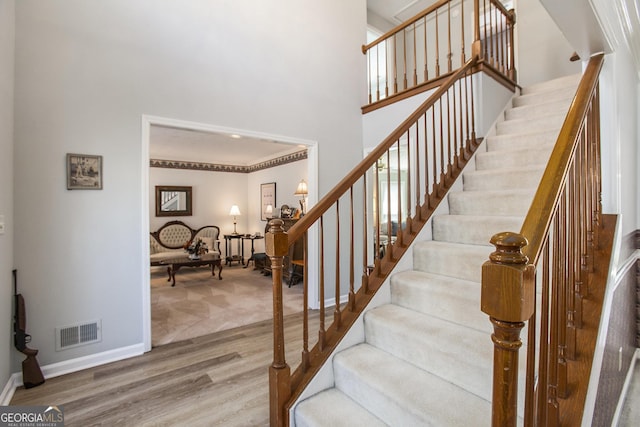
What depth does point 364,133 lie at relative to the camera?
14.0 ft

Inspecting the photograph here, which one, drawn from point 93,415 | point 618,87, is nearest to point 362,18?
point 618,87

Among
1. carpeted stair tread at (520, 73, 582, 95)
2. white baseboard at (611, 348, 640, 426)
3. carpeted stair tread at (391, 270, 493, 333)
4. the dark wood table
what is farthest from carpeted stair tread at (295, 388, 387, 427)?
the dark wood table

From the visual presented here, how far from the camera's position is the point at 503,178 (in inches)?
99.3

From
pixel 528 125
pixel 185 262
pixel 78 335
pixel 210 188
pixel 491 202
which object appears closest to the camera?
pixel 491 202

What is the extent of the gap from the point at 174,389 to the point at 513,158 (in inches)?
125

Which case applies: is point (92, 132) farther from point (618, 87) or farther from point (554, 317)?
point (618, 87)

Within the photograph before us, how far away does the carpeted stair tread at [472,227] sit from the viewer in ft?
6.83

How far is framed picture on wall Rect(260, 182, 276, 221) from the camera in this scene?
23.2ft

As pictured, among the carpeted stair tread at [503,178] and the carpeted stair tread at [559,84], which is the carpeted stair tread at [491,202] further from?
the carpeted stair tread at [559,84]

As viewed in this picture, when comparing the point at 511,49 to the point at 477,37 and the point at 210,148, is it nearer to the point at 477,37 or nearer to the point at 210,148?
the point at 477,37

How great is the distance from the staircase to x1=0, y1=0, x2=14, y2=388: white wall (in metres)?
2.06

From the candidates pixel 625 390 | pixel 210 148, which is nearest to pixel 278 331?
pixel 625 390

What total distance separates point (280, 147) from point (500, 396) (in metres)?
6.00

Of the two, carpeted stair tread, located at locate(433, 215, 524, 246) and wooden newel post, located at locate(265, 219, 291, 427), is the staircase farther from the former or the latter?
wooden newel post, located at locate(265, 219, 291, 427)
